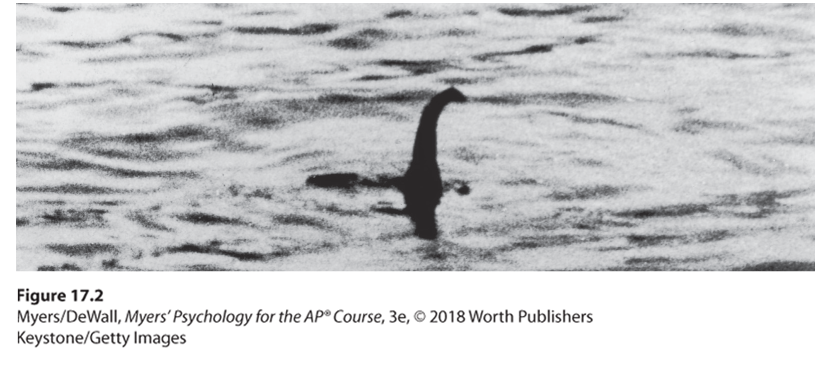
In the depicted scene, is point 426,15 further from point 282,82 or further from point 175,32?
point 175,32

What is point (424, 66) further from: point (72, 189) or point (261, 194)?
point (72, 189)

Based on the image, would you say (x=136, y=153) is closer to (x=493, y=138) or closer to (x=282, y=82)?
(x=282, y=82)

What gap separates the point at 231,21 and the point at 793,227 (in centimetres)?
137

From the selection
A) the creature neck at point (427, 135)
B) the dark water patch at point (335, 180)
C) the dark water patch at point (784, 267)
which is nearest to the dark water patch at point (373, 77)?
the creature neck at point (427, 135)

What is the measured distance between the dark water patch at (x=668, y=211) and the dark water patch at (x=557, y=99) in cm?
26

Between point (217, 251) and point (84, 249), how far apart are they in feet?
1.01

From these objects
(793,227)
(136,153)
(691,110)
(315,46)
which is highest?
(315,46)

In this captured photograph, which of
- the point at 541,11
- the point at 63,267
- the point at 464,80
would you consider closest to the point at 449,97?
the point at 464,80

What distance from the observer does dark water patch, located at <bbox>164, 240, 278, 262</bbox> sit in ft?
5.89

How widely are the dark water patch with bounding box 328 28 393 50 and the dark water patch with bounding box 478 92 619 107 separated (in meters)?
0.25

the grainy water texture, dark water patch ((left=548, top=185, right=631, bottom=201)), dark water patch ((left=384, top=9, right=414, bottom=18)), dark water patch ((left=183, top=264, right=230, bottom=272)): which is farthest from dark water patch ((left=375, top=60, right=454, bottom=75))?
dark water patch ((left=183, top=264, right=230, bottom=272))
